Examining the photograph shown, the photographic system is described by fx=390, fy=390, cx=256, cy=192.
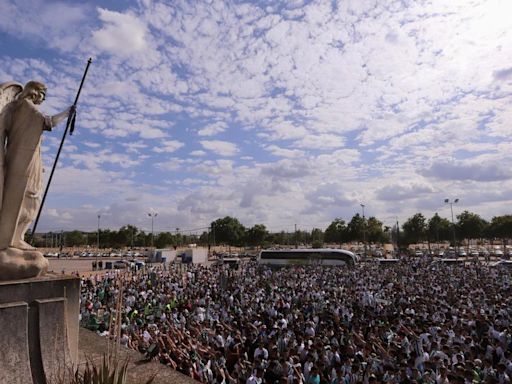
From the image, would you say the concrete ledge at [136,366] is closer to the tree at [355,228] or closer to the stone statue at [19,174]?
the stone statue at [19,174]

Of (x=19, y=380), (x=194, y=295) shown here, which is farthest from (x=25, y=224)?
(x=194, y=295)

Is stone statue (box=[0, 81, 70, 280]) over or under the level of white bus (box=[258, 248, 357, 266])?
over

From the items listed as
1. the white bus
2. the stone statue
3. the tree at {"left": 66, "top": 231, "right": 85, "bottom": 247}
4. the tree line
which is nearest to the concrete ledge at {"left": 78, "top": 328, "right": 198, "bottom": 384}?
the stone statue

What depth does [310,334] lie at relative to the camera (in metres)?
10.3

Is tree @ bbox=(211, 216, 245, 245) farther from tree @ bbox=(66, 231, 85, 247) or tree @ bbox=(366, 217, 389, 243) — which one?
tree @ bbox=(66, 231, 85, 247)

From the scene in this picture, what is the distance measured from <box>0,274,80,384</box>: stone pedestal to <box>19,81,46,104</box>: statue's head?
6.93ft

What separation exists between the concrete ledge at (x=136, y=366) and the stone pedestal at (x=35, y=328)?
339 mm

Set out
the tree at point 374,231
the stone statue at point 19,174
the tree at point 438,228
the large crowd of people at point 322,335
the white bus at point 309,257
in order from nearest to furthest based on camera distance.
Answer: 1. the stone statue at point 19,174
2. the large crowd of people at point 322,335
3. the white bus at point 309,257
4. the tree at point 438,228
5. the tree at point 374,231

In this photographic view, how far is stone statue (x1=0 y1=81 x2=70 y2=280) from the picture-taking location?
4.16 metres

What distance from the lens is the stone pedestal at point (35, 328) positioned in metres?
3.66

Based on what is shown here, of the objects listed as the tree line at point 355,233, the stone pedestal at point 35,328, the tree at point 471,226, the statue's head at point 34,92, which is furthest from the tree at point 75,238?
the stone pedestal at point 35,328

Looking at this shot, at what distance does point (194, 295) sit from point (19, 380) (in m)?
15.5

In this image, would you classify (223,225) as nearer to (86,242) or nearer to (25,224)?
(86,242)

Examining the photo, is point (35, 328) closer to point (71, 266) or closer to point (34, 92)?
point (34, 92)
